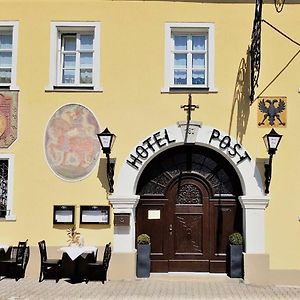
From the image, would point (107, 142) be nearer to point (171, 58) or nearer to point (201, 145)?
point (201, 145)

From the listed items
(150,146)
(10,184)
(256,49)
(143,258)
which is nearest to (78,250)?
(143,258)

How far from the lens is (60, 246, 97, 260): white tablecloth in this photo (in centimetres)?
1122

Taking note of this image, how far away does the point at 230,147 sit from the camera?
12031 mm

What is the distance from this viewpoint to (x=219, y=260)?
12.3 meters

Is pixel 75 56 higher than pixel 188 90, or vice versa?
pixel 75 56

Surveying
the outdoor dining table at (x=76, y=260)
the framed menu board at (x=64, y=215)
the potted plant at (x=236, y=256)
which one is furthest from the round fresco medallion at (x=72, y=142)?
the potted plant at (x=236, y=256)

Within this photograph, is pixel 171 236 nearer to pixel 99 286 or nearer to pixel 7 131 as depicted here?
pixel 99 286

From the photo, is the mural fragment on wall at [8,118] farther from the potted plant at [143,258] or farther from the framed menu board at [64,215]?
the potted plant at [143,258]

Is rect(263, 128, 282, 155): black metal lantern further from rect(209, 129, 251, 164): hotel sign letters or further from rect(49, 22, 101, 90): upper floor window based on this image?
rect(49, 22, 101, 90): upper floor window

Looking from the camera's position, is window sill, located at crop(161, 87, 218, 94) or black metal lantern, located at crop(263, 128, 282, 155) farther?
window sill, located at crop(161, 87, 218, 94)

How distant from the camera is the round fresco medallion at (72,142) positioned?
39.7 ft

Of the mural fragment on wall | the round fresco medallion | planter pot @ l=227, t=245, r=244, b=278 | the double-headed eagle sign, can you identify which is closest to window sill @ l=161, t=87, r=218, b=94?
the double-headed eagle sign

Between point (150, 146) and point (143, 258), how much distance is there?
254 cm

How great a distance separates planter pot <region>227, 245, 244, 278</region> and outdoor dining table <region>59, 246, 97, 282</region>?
3.05 metres
